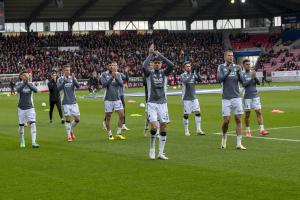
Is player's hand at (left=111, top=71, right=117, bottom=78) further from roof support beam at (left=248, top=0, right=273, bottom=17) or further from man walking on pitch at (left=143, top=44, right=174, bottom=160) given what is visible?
roof support beam at (left=248, top=0, right=273, bottom=17)

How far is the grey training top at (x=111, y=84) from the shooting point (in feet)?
69.4

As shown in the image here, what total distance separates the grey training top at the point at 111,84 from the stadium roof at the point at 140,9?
56112 millimetres

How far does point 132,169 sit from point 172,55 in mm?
72575

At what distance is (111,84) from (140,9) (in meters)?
64.8

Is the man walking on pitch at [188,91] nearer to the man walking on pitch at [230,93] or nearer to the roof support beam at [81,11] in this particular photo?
the man walking on pitch at [230,93]

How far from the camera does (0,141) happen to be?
21.9m

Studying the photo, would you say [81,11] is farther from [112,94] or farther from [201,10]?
[112,94]

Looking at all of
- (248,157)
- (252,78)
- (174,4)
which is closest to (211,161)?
(248,157)

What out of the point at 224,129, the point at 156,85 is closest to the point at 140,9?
the point at 224,129

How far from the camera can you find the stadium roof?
Result: 79.3 m

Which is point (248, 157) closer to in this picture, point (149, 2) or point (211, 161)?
point (211, 161)

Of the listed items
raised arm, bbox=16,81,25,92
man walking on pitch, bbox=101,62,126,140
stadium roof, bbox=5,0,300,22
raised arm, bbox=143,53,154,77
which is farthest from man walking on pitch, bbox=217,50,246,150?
stadium roof, bbox=5,0,300,22

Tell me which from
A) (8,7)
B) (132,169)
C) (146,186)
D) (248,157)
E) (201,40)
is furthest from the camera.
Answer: (201,40)

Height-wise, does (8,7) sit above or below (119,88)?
above
